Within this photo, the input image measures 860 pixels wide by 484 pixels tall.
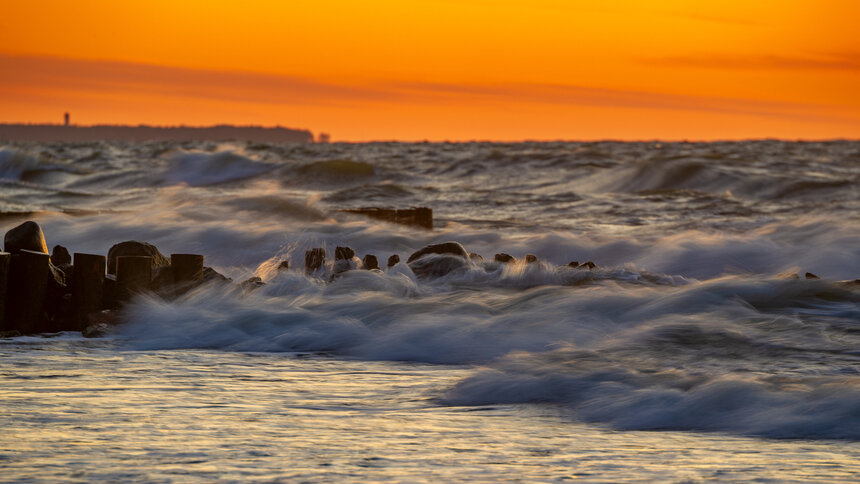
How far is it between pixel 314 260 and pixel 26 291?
2.83 metres

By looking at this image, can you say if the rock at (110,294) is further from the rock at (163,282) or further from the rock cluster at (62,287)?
the rock at (163,282)

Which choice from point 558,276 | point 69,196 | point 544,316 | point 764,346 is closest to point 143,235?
point 558,276

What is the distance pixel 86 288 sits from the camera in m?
7.74

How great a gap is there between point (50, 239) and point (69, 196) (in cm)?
1227

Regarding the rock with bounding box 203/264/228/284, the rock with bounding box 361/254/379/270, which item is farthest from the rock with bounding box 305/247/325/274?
the rock with bounding box 203/264/228/284

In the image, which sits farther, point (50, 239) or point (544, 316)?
point (50, 239)

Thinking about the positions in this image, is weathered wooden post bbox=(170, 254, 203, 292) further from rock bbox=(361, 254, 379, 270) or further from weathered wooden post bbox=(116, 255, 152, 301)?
rock bbox=(361, 254, 379, 270)

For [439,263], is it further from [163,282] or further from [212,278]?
[163,282]

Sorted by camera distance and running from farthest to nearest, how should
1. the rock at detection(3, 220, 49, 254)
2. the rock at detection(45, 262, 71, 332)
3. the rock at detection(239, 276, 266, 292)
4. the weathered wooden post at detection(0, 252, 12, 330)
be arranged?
the rock at detection(239, 276, 266, 292)
the rock at detection(3, 220, 49, 254)
the rock at detection(45, 262, 71, 332)
the weathered wooden post at detection(0, 252, 12, 330)

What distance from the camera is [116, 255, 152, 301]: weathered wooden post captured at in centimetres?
791

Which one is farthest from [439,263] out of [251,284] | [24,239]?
[24,239]

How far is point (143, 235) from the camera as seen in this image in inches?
544

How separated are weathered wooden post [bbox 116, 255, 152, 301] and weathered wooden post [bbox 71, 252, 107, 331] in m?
0.14

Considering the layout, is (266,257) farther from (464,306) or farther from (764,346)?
(764,346)
